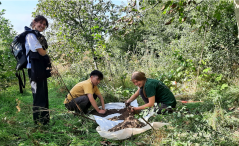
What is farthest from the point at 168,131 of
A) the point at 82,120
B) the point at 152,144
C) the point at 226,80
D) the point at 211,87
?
the point at 226,80

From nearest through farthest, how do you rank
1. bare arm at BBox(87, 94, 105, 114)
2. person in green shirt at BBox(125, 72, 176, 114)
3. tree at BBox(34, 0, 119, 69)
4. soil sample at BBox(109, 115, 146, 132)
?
soil sample at BBox(109, 115, 146, 132), person in green shirt at BBox(125, 72, 176, 114), bare arm at BBox(87, 94, 105, 114), tree at BBox(34, 0, 119, 69)

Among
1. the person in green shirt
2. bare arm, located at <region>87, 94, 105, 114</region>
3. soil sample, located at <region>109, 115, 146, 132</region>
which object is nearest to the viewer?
soil sample, located at <region>109, 115, 146, 132</region>

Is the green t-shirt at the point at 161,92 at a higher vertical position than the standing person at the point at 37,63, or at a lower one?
lower

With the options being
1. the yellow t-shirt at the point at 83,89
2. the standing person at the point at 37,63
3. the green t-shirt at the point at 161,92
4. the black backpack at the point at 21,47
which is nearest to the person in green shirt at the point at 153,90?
the green t-shirt at the point at 161,92

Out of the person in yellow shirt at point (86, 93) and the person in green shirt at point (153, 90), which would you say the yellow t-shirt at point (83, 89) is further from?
the person in green shirt at point (153, 90)

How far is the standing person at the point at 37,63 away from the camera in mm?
2479

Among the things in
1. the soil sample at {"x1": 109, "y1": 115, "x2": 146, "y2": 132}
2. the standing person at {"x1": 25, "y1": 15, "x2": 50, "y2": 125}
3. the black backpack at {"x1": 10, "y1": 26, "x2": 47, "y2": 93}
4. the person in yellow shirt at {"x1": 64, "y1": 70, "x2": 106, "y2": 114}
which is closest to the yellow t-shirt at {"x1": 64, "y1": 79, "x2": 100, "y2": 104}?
the person in yellow shirt at {"x1": 64, "y1": 70, "x2": 106, "y2": 114}

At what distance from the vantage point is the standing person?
2479mm

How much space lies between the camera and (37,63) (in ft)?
8.36

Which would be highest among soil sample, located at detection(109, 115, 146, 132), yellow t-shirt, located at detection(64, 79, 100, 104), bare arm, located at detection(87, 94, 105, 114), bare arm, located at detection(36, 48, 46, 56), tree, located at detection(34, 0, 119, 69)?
tree, located at detection(34, 0, 119, 69)

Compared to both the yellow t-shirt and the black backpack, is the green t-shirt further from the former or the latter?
the black backpack

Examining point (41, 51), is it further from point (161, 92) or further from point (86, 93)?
point (161, 92)

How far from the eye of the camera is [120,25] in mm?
2799

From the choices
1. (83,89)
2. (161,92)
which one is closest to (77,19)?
(83,89)
